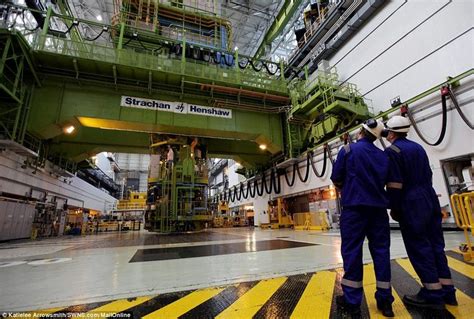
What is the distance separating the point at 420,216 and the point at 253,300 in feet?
5.00

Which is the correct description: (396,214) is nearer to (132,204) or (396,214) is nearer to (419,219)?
(419,219)

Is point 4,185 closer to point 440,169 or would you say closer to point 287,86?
point 287,86

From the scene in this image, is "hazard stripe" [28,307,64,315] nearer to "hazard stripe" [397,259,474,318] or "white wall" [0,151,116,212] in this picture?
"hazard stripe" [397,259,474,318]

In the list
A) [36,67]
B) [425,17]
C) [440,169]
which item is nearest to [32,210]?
[36,67]

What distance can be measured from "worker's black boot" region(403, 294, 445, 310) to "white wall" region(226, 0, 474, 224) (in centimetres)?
632

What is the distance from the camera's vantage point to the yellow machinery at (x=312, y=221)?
33.3 ft

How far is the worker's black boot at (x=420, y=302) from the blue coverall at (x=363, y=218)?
27 cm

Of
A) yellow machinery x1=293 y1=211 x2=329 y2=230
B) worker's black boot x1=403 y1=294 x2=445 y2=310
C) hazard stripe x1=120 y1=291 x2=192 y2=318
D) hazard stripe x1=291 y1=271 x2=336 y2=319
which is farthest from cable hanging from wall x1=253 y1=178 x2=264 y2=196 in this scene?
worker's black boot x1=403 y1=294 x2=445 y2=310

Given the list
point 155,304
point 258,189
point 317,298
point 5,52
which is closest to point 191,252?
point 155,304

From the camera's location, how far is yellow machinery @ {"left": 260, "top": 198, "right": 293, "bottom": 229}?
13156mm

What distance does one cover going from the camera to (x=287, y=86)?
38.6 feet

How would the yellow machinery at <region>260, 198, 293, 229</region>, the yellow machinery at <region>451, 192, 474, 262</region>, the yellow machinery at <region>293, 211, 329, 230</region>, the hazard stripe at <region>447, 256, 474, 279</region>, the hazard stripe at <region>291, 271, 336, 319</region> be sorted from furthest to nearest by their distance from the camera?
the yellow machinery at <region>260, 198, 293, 229</region>
the yellow machinery at <region>293, 211, 329, 230</region>
the yellow machinery at <region>451, 192, 474, 262</region>
the hazard stripe at <region>447, 256, 474, 279</region>
the hazard stripe at <region>291, 271, 336, 319</region>

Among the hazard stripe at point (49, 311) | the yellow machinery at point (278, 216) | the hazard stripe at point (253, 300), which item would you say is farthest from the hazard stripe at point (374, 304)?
the yellow machinery at point (278, 216)

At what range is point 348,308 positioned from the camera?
170 centimetres
